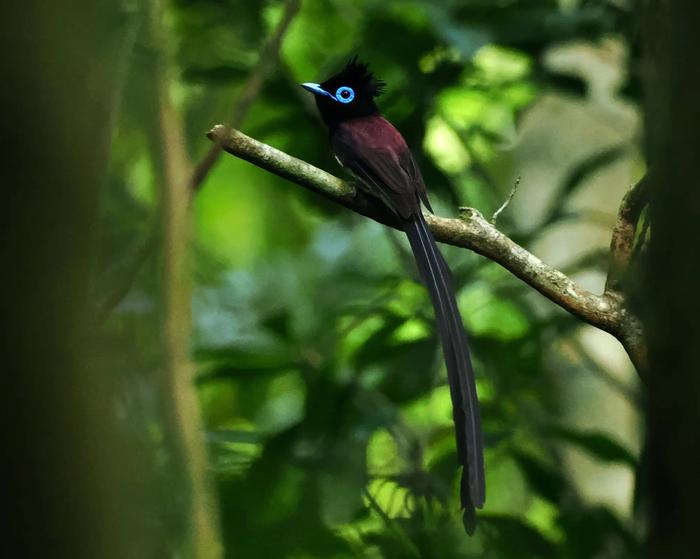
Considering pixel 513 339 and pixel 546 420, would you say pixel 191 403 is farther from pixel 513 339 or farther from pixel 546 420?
pixel 546 420

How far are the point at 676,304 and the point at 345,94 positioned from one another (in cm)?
270

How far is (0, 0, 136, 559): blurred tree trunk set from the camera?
1.14 meters

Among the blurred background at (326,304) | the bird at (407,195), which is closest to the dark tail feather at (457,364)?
the bird at (407,195)

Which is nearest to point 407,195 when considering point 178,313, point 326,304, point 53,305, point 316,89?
point 316,89

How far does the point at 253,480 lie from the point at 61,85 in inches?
92.5

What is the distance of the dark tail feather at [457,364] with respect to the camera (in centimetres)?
221

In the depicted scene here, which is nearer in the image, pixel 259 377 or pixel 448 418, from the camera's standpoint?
pixel 259 377

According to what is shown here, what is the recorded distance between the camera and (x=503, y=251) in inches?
95.9

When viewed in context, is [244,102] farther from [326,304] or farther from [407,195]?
[326,304]

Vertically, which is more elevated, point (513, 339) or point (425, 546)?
point (513, 339)

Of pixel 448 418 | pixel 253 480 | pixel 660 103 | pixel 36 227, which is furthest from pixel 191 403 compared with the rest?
pixel 448 418

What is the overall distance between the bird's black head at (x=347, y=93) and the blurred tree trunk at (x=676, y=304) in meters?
2.56

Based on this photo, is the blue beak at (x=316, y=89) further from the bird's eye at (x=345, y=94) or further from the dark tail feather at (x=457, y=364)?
the dark tail feather at (x=457, y=364)

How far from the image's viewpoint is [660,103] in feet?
3.69
